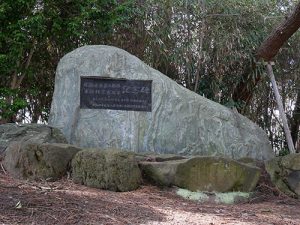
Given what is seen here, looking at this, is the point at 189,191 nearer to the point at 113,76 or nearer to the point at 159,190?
the point at 159,190

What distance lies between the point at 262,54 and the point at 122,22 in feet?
8.58

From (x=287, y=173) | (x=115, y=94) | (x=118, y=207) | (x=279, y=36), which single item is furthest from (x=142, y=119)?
(x=279, y=36)

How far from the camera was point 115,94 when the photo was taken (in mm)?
6559

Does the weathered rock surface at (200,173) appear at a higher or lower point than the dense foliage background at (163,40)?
lower

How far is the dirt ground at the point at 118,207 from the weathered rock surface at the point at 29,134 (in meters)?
0.65

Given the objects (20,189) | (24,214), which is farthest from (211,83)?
(24,214)

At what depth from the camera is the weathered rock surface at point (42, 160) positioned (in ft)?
17.3

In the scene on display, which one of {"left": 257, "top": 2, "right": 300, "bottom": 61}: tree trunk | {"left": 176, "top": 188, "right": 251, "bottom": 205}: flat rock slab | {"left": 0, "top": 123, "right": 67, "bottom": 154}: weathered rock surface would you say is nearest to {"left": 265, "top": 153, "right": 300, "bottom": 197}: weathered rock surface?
{"left": 176, "top": 188, "right": 251, "bottom": 205}: flat rock slab

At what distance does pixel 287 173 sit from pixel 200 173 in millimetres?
1295

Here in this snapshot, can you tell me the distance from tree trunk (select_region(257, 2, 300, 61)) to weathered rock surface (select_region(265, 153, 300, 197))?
8.96 ft

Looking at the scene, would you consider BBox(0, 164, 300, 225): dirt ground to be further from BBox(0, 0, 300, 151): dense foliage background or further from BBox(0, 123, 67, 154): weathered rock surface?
BBox(0, 0, 300, 151): dense foliage background

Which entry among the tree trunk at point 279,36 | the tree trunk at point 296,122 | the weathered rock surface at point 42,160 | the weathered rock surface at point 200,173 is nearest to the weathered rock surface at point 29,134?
the weathered rock surface at point 42,160

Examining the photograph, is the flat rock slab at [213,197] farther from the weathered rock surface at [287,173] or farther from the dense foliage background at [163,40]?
the dense foliage background at [163,40]

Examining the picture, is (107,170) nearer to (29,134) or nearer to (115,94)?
(29,134)
